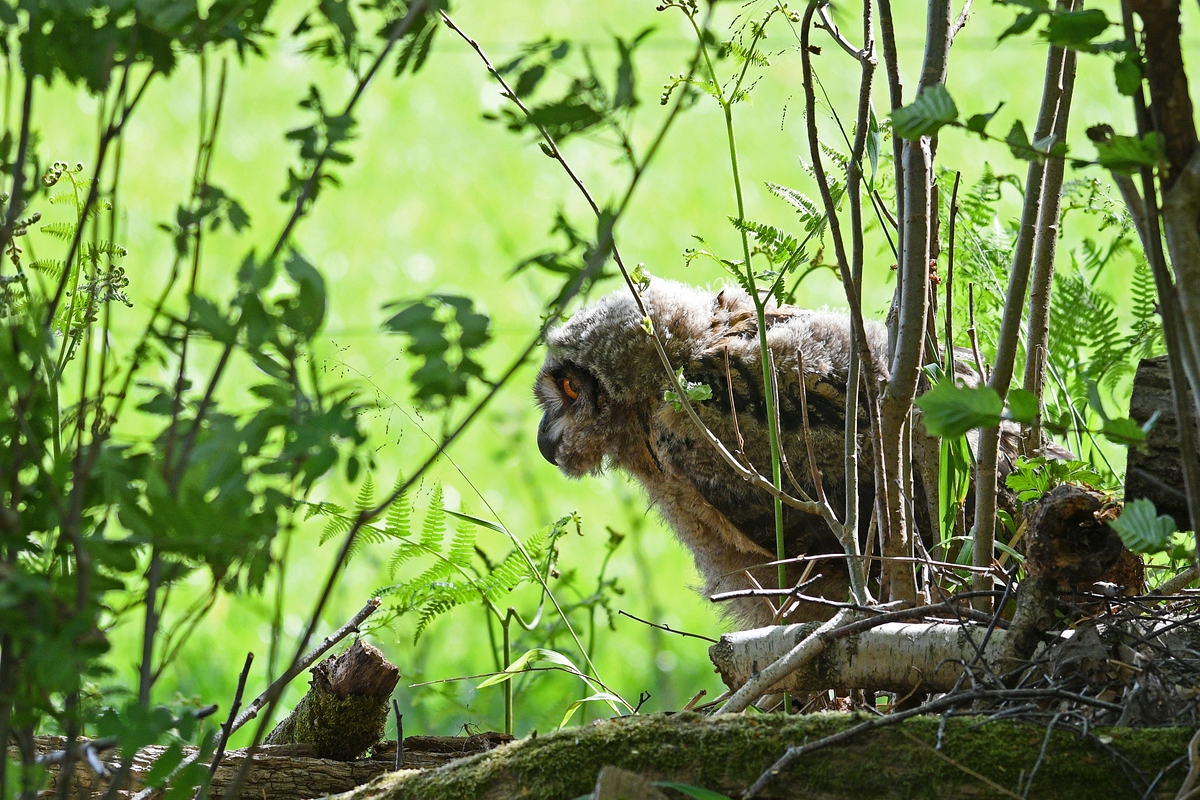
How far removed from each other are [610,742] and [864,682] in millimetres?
575

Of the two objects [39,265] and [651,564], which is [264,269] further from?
[651,564]

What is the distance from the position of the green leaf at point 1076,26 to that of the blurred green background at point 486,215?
10.2 feet

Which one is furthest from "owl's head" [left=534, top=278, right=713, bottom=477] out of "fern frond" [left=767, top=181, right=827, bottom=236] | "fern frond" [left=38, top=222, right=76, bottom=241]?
"fern frond" [left=38, top=222, right=76, bottom=241]

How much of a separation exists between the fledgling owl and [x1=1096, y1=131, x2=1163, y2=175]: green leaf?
2.03 meters

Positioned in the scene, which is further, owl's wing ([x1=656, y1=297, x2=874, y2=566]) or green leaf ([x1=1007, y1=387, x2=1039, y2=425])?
owl's wing ([x1=656, y1=297, x2=874, y2=566])

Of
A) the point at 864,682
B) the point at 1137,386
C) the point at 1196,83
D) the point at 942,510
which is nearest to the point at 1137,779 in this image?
the point at 864,682

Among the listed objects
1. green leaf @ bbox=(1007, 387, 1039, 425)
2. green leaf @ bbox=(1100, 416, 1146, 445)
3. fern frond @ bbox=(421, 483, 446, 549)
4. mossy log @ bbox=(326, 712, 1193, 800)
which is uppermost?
fern frond @ bbox=(421, 483, 446, 549)

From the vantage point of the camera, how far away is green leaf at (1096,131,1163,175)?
1188mm

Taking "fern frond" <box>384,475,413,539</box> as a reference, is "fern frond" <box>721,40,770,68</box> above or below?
above

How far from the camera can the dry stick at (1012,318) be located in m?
2.06

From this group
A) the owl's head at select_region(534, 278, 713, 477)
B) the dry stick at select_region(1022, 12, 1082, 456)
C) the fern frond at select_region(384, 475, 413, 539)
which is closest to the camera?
the dry stick at select_region(1022, 12, 1082, 456)

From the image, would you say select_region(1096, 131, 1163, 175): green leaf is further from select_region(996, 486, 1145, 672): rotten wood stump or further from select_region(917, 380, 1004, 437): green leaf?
select_region(996, 486, 1145, 672): rotten wood stump

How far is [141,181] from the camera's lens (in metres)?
7.23

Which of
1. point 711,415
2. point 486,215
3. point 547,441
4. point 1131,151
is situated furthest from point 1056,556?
point 486,215
